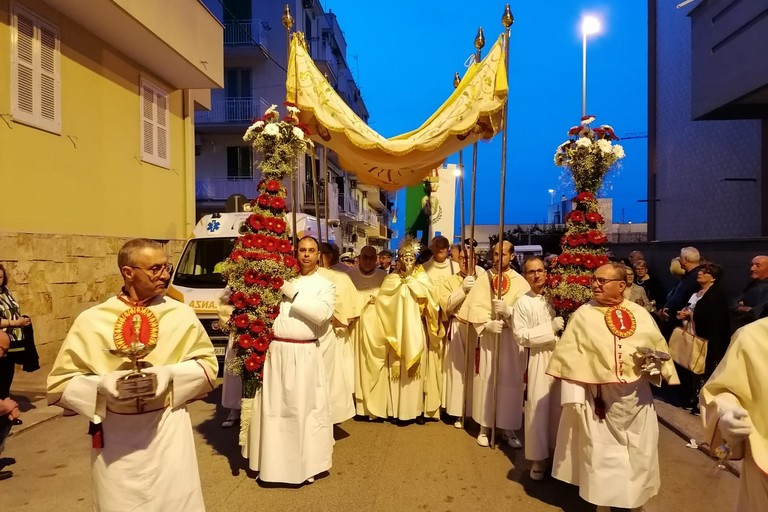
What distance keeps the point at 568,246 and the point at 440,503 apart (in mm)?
2774

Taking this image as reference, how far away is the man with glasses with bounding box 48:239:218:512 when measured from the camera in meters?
2.63

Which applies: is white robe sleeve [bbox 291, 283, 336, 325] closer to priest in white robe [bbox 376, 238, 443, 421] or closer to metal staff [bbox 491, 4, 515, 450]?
priest in white robe [bbox 376, 238, 443, 421]

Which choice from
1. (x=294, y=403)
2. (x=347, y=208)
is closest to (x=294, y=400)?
(x=294, y=403)

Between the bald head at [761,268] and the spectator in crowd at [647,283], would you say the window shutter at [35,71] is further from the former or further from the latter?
the bald head at [761,268]

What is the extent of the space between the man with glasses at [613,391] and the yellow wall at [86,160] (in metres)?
8.90

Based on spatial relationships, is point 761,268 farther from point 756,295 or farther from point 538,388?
point 538,388

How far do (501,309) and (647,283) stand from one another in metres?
5.29

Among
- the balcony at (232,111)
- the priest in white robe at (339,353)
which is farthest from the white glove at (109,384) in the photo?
the balcony at (232,111)

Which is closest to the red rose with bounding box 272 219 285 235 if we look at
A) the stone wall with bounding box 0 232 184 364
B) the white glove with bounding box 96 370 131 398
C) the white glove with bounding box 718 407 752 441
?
the white glove with bounding box 96 370 131 398

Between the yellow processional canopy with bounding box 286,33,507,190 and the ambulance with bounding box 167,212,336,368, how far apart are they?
3.19 meters

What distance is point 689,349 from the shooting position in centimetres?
685

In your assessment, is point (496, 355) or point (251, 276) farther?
point (496, 355)

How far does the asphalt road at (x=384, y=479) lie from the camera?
14.7ft

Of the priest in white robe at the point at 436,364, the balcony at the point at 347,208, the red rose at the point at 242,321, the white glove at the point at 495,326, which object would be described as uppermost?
the balcony at the point at 347,208
